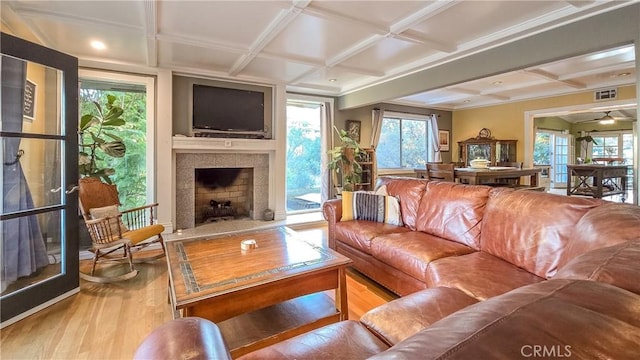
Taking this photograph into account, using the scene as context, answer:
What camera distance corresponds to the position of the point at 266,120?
16.0 feet

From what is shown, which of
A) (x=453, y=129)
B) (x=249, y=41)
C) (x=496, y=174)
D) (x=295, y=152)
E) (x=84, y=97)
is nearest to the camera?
(x=249, y=41)

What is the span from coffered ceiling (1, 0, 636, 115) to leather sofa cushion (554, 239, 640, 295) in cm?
215

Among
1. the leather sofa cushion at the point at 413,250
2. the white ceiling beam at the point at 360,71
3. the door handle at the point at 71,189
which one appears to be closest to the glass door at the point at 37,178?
the door handle at the point at 71,189

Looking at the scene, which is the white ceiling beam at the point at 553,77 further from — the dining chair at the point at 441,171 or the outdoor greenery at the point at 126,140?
the outdoor greenery at the point at 126,140

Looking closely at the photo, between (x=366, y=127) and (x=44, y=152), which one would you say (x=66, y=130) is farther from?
(x=366, y=127)

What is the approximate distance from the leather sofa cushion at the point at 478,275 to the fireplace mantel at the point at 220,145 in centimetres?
339

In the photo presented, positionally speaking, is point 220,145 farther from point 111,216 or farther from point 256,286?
point 256,286

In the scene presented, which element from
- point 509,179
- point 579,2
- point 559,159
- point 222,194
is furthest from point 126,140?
point 559,159

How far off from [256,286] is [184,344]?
0.92 metres

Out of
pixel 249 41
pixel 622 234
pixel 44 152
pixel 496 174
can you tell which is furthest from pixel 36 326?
pixel 496 174

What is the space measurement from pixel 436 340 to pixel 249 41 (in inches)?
132

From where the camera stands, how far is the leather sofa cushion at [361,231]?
2.71 metres

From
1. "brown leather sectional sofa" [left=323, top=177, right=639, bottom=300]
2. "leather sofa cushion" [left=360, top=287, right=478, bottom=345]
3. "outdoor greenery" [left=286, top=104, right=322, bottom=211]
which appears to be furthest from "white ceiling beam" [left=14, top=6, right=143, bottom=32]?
"leather sofa cushion" [left=360, top=287, right=478, bottom=345]

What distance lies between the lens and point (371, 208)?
10.5 ft
